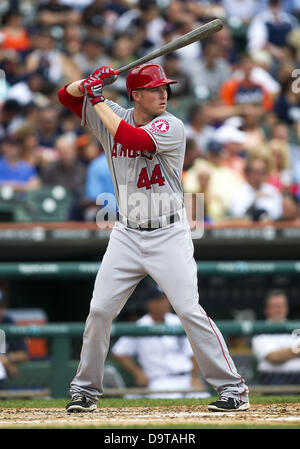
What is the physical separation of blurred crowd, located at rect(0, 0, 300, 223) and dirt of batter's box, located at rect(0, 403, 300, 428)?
9.02ft

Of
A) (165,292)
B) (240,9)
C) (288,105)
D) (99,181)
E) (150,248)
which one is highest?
(240,9)

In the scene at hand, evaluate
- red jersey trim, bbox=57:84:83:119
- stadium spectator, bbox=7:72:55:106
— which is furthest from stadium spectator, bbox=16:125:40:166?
red jersey trim, bbox=57:84:83:119

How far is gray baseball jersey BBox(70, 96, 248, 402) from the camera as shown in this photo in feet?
14.0

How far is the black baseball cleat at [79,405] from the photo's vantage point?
4344 millimetres

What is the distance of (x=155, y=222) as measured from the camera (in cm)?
433

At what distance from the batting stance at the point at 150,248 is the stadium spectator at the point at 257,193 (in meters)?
3.14

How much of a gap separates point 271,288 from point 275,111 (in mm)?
4038

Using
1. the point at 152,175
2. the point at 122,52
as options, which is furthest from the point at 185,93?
the point at 152,175

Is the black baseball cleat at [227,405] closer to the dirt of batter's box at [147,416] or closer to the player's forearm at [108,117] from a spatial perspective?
the dirt of batter's box at [147,416]

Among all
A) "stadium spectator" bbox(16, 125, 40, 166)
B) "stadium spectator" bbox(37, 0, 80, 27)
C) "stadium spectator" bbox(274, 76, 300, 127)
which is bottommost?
"stadium spectator" bbox(16, 125, 40, 166)

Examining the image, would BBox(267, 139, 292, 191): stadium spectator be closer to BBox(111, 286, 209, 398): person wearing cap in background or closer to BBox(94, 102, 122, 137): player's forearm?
BBox(111, 286, 209, 398): person wearing cap in background

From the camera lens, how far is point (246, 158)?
901 centimetres

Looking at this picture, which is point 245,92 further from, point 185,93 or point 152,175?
point 152,175

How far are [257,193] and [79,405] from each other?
3.99 meters
